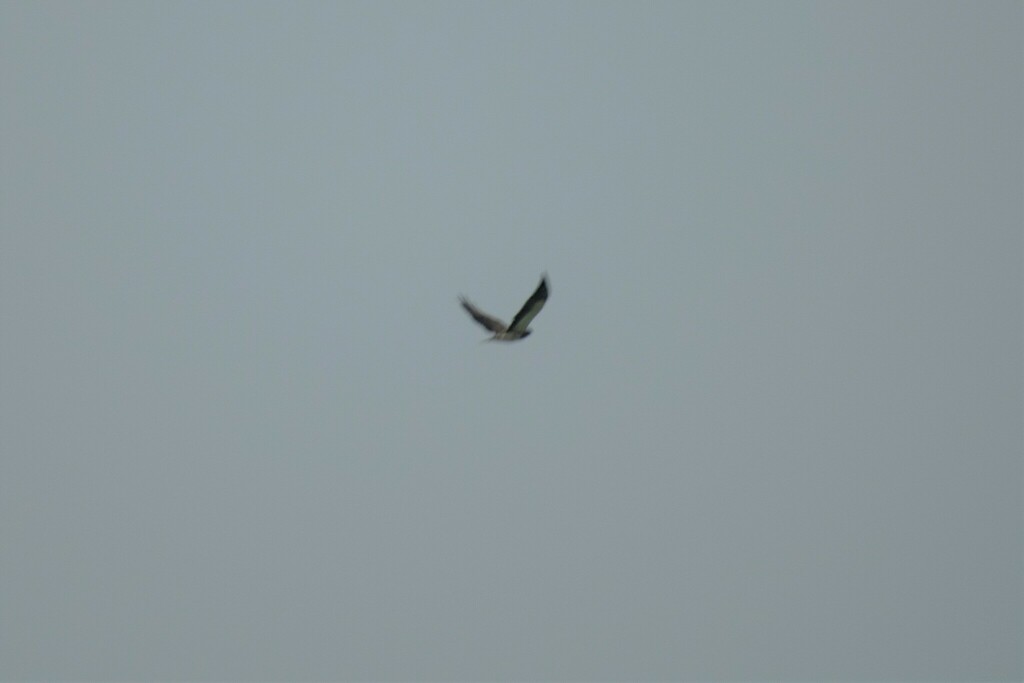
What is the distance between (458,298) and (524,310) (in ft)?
5.67

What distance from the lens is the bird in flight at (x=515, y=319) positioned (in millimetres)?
41453

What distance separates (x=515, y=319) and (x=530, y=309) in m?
0.42

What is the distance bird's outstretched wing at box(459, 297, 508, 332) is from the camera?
42.6 m

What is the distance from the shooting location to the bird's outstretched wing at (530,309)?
A: 41131 millimetres

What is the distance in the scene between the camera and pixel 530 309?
41.8m

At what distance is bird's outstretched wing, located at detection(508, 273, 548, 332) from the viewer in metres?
41.1

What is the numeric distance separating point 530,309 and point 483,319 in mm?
1504

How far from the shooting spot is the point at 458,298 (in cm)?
4266

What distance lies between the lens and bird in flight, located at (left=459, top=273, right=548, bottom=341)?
41453mm

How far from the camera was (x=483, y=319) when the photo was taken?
42844mm

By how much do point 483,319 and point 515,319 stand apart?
3.75 feet

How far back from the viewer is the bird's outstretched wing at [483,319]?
42.6m

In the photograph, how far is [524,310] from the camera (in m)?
41.7
